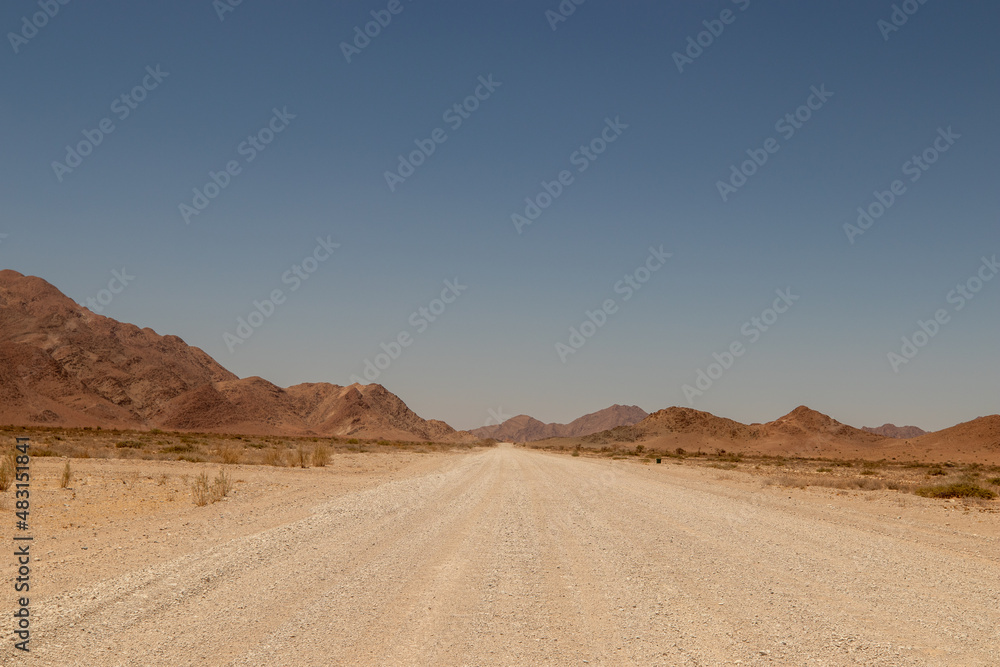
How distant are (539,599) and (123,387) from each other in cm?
13926

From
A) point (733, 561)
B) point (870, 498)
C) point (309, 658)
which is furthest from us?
point (870, 498)

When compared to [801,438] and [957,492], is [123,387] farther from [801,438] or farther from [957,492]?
[801,438]

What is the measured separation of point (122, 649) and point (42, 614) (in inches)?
60.8

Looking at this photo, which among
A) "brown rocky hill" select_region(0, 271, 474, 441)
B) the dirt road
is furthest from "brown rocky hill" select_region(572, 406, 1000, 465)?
the dirt road

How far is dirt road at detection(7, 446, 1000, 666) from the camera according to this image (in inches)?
196

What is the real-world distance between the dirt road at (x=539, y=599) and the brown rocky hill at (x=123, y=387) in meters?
109

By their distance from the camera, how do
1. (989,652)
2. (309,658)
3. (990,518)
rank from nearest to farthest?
(309,658) → (989,652) → (990,518)

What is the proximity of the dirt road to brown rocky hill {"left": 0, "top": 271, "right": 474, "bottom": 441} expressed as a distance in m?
109

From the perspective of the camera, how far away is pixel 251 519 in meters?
12.4

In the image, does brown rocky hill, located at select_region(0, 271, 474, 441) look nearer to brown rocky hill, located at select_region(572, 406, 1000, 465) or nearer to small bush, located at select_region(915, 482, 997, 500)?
brown rocky hill, located at select_region(572, 406, 1000, 465)

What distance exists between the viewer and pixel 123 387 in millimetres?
122750

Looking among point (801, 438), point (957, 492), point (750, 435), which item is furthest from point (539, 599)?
point (750, 435)

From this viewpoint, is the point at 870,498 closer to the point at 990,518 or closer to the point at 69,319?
the point at 990,518

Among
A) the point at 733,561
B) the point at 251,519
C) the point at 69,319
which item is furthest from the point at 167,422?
the point at 733,561
